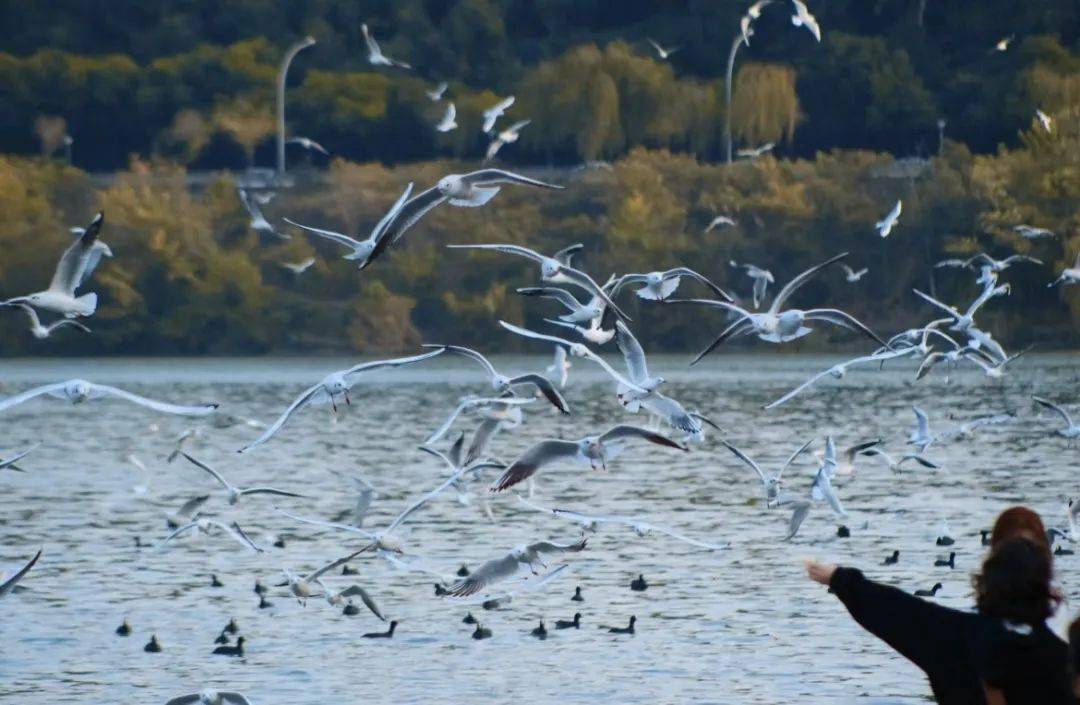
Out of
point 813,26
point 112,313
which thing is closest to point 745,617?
point 813,26

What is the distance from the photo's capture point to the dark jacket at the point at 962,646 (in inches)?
281

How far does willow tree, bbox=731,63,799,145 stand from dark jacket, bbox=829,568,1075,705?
67813 mm

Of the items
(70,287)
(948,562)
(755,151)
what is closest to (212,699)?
(70,287)

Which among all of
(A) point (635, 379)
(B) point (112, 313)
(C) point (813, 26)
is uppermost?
(C) point (813, 26)

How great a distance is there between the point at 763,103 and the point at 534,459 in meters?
61.2

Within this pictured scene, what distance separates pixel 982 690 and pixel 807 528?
19.2 metres

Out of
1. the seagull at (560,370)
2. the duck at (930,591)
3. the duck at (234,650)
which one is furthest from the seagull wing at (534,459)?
the duck at (930,591)

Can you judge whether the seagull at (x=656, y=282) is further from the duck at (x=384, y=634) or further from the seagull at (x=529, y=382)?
the duck at (x=384, y=634)

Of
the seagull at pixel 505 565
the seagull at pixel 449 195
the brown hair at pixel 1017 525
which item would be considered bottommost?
the seagull at pixel 505 565

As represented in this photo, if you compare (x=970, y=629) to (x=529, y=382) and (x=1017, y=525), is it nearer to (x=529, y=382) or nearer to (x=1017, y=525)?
(x=1017, y=525)

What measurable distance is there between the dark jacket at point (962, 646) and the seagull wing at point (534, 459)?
6.53 metres

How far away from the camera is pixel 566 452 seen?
47.8 ft

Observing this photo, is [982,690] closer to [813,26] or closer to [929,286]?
[813,26]

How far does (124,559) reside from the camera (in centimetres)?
2458
